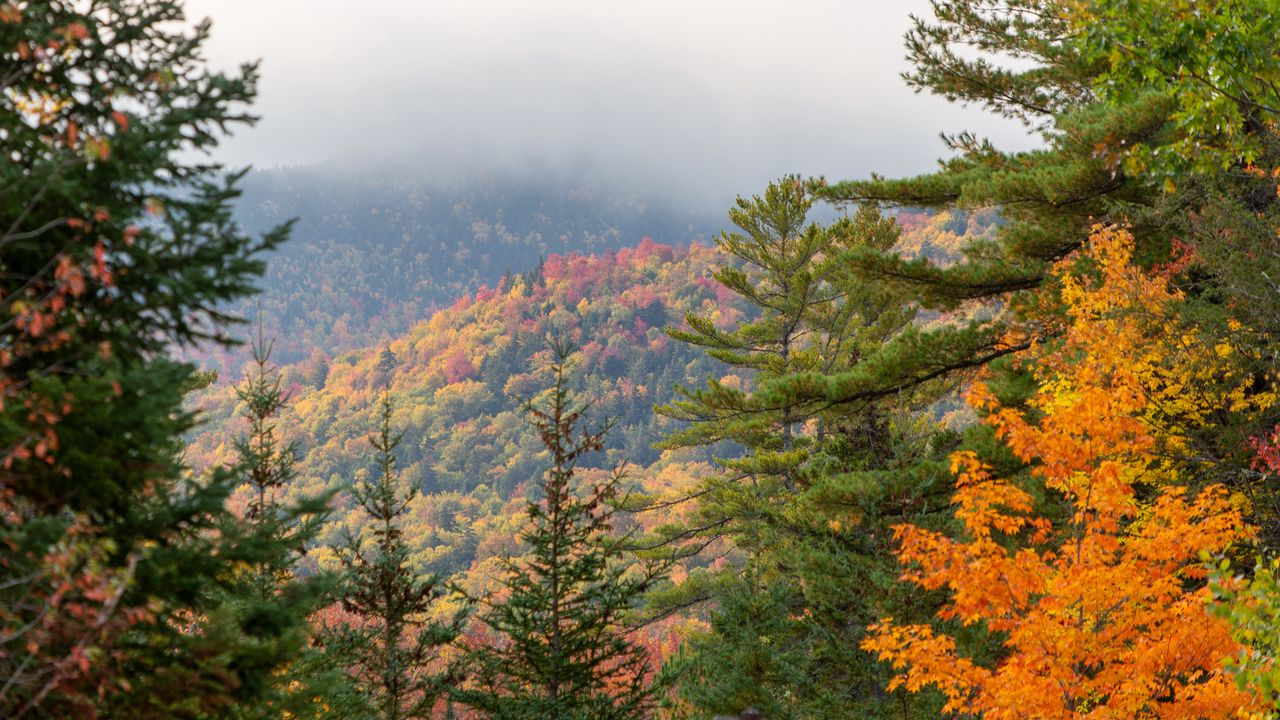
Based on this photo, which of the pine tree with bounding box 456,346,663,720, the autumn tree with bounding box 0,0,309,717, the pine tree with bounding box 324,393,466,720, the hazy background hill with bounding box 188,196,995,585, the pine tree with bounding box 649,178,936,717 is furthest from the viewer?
the hazy background hill with bounding box 188,196,995,585

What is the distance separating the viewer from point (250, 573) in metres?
11.4

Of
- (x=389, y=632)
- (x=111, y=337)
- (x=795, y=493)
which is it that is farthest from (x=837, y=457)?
(x=111, y=337)

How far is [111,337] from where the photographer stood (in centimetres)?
452

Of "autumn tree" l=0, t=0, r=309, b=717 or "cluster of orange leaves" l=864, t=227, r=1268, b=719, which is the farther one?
"cluster of orange leaves" l=864, t=227, r=1268, b=719

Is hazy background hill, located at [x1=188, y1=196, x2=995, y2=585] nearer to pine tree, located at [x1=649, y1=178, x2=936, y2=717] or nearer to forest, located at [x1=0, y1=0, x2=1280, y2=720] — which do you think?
pine tree, located at [x1=649, y1=178, x2=936, y2=717]

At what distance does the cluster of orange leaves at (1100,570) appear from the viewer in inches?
312

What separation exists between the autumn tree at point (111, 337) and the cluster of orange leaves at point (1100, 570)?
264 inches

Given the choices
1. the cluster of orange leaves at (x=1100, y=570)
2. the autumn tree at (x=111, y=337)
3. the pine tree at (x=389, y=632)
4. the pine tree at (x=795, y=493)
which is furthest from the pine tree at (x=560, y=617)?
the autumn tree at (x=111, y=337)

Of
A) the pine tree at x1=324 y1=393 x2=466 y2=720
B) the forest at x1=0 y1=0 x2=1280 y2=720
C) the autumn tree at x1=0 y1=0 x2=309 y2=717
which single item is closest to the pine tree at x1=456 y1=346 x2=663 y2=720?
the forest at x1=0 y1=0 x2=1280 y2=720

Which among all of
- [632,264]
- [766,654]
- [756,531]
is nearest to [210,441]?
[632,264]

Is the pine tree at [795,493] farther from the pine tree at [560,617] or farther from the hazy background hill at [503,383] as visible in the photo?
the hazy background hill at [503,383]

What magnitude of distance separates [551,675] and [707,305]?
301 ft

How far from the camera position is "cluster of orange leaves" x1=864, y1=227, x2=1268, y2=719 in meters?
7.93

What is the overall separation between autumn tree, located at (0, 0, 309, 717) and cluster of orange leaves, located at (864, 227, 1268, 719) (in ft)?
22.0
